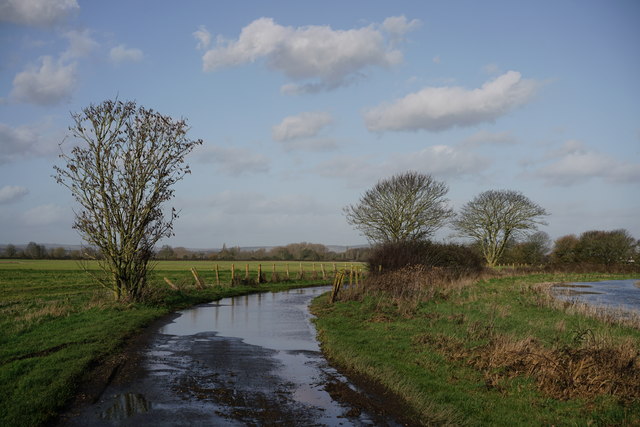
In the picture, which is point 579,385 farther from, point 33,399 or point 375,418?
point 33,399

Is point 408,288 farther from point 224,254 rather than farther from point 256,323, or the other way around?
point 224,254

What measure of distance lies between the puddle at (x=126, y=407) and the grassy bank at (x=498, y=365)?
4.63 m

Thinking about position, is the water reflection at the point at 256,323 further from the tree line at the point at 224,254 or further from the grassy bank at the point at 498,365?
the tree line at the point at 224,254

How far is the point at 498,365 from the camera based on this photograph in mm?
10117

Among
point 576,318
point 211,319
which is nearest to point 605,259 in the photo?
point 576,318

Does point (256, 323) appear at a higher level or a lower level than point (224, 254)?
lower

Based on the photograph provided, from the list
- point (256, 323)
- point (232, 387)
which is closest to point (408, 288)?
point (256, 323)

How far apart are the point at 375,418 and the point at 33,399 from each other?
5778 millimetres

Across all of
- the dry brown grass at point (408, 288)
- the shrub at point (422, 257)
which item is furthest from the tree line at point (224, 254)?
the dry brown grass at point (408, 288)

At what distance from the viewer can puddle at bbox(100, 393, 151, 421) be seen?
7.70m

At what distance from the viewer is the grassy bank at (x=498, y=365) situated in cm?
792

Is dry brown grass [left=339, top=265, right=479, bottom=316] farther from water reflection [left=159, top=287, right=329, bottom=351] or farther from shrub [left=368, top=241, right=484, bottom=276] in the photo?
water reflection [left=159, top=287, right=329, bottom=351]

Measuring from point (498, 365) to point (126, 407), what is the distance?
732cm

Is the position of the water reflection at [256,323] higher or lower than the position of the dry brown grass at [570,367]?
lower
